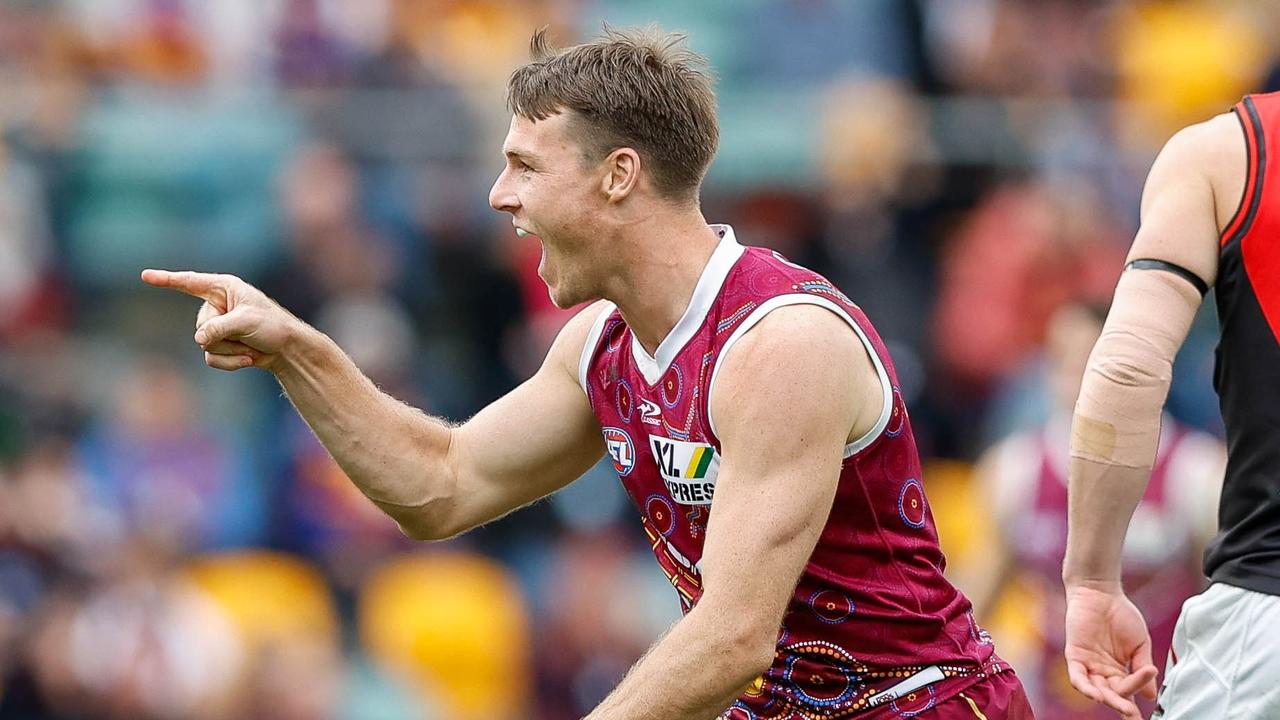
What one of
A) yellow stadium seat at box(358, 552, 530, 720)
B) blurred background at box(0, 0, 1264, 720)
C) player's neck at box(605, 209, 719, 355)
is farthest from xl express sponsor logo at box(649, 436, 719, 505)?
yellow stadium seat at box(358, 552, 530, 720)

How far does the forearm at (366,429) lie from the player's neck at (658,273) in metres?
0.67

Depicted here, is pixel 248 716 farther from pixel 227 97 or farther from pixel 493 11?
pixel 493 11

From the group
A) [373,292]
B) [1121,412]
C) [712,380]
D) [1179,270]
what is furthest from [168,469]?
[1179,270]

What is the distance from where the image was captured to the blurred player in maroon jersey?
670cm

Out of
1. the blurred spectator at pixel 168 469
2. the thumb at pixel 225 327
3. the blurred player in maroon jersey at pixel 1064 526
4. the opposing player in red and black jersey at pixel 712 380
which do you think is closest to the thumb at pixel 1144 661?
the opposing player in red and black jersey at pixel 712 380

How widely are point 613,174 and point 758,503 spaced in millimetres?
812

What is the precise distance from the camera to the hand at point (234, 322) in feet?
13.1

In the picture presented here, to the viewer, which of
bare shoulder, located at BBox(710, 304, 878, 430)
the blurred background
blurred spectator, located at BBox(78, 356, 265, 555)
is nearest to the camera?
bare shoulder, located at BBox(710, 304, 878, 430)

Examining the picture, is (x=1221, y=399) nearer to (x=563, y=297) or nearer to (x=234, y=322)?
(x=563, y=297)

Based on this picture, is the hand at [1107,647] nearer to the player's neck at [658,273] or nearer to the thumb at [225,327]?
the player's neck at [658,273]

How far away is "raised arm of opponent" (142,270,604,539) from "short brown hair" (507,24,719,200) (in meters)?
0.52

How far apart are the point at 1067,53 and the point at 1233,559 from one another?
7816 millimetres

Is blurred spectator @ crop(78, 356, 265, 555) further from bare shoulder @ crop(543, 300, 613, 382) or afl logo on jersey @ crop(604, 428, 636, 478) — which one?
afl logo on jersey @ crop(604, 428, 636, 478)

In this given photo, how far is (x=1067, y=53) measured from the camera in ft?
36.7
